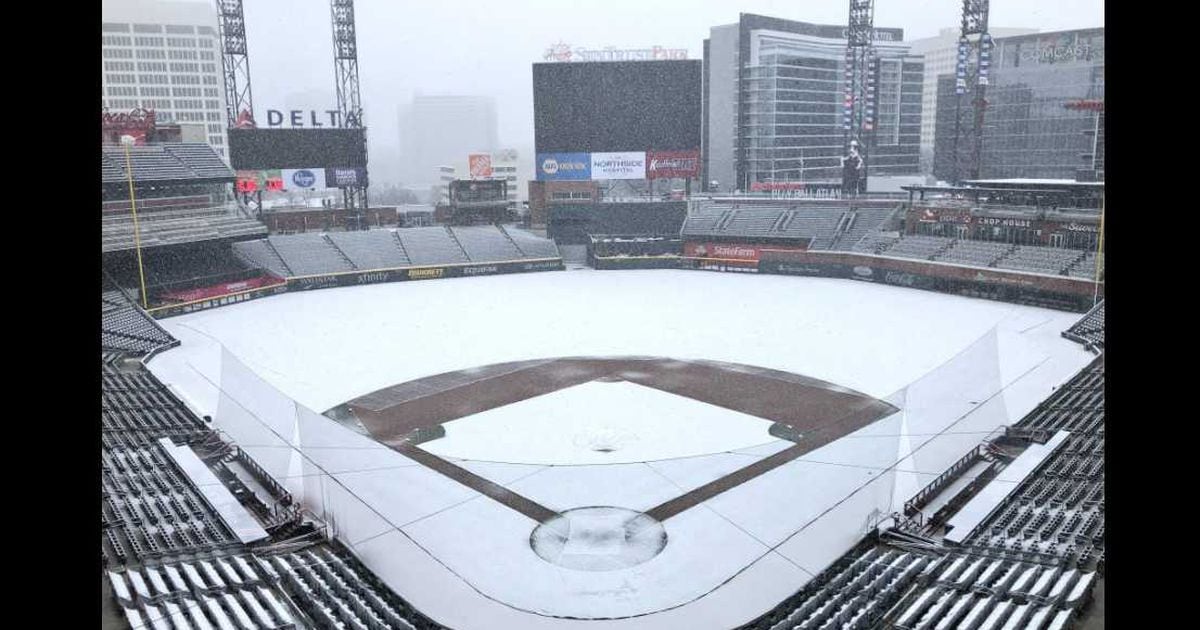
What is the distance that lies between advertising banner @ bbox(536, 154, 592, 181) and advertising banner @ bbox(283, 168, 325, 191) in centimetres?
1291

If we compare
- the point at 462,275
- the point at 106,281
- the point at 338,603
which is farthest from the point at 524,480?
the point at 462,275

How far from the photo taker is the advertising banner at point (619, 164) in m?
49.9

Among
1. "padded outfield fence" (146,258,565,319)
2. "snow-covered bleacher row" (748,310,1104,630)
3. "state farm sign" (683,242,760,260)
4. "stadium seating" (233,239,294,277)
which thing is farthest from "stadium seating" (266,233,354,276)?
"snow-covered bleacher row" (748,310,1104,630)

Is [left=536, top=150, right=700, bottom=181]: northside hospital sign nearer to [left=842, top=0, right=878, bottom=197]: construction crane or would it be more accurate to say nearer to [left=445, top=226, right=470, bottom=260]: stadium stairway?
[left=445, top=226, right=470, bottom=260]: stadium stairway

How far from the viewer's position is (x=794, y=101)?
88.1m

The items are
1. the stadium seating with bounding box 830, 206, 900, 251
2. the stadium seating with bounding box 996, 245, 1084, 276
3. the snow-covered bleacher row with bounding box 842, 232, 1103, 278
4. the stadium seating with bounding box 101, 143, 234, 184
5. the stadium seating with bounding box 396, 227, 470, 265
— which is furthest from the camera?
the stadium seating with bounding box 396, 227, 470, 265

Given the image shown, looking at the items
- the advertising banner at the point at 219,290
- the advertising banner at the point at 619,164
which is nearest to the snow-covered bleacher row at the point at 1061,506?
the advertising banner at the point at 619,164

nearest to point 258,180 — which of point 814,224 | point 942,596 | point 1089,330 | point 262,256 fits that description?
point 262,256

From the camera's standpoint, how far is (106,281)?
35906mm

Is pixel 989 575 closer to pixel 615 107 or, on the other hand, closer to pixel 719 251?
pixel 719 251

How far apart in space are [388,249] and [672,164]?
1766cm

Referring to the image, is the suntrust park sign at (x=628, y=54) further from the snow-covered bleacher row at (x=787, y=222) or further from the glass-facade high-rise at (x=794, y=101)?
the glass-facade high-rise at (x=794, y=101)

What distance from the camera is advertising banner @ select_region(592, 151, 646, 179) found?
164 ft

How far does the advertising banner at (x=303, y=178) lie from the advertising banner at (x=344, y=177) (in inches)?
17.3
